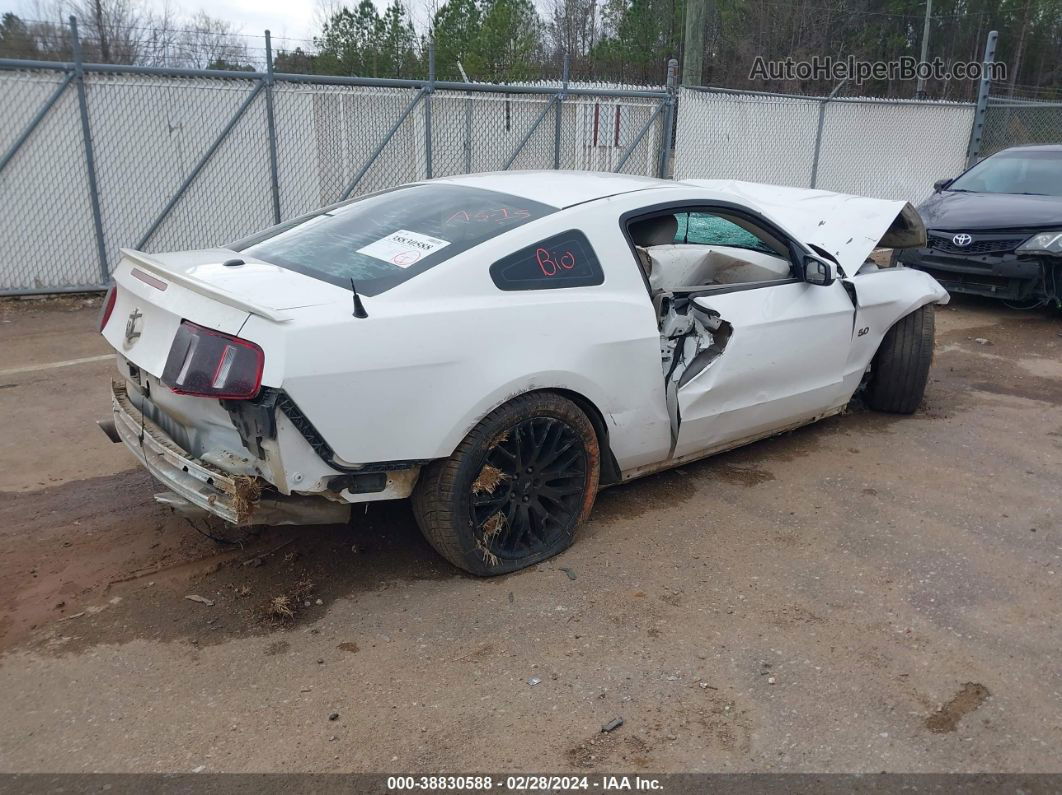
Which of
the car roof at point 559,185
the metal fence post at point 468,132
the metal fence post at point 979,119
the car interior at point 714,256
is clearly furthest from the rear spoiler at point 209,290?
the metal fence post at point 979,119

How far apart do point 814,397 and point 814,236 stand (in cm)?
107

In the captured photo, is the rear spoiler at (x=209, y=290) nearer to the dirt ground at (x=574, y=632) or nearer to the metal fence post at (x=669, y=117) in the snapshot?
the dirt ground at (x=574, y=632)

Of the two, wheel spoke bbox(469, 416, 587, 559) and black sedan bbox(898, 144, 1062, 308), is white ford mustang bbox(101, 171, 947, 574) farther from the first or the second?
black sedan bbox(898, 144, 1062, 308)

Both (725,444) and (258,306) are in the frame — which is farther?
(725,444)

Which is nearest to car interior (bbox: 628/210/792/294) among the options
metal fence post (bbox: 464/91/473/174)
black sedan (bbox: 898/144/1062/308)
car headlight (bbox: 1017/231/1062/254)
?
black sedan (bbox: 898/144/1062/308)

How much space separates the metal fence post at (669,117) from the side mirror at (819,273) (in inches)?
320

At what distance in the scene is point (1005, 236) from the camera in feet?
26.8

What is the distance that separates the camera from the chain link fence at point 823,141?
12766mm

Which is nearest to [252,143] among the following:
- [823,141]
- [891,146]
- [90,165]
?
[90,165]

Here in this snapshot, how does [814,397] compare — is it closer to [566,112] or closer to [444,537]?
[444,537]

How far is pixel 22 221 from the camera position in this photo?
8.34 m

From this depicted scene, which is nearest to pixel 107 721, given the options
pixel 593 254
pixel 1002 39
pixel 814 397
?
pixel 593 254

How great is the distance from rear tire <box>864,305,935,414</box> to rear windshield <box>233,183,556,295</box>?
2759 millimetres

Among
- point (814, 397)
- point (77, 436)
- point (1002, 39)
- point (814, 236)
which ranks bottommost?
point (77, 436)
